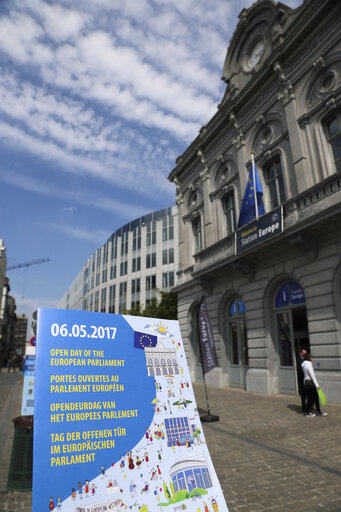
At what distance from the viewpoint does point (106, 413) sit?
9.53ft

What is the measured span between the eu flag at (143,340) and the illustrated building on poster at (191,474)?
108 centimetres

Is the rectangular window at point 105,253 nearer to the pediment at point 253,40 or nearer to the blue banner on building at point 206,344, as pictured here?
the pediment at point 253,40

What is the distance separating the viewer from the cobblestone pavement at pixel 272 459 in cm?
442

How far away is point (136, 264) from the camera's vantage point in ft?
170

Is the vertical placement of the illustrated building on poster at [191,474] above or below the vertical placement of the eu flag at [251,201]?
below

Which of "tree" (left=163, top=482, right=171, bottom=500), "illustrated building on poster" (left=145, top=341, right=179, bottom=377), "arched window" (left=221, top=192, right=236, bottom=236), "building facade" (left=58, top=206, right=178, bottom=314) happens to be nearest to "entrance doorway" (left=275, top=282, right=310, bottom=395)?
"arched window" (left=221, top=192, right=236, bottom=236)

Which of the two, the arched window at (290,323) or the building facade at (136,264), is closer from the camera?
the arched window at (290,323)

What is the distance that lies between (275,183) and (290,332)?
6946 mm

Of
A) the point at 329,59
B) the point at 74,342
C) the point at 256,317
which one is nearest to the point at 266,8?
the point at 329,59

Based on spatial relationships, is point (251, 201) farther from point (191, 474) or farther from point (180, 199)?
point (191, 474)

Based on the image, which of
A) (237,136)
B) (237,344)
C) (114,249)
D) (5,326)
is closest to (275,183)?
(237,136)

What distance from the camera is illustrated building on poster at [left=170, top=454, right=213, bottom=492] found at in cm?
293

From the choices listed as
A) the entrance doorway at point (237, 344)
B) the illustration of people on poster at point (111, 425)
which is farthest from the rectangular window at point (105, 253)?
the illustration of people on poster at point (111, 425)

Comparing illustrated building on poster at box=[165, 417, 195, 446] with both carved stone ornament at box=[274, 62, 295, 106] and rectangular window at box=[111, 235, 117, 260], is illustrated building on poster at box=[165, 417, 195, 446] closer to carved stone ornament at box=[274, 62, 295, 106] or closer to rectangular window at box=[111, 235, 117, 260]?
carved stone ornament at box=[274, 62, 295, 106]
